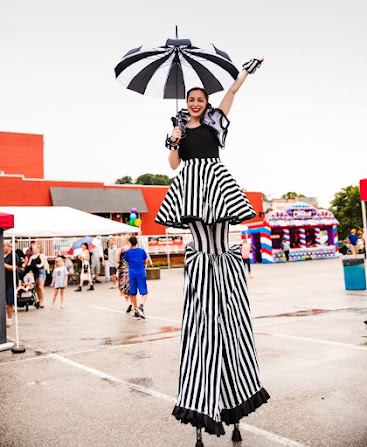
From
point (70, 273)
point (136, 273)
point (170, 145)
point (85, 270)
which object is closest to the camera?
point (170, 145)

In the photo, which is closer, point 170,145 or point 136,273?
point 170,145

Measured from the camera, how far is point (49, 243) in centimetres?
2367

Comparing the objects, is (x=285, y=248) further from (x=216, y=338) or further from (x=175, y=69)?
(x=216, y=338)

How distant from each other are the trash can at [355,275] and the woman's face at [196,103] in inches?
419

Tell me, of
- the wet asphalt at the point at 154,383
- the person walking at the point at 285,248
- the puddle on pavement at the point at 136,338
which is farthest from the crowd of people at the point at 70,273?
the person walking at the point at 285,248

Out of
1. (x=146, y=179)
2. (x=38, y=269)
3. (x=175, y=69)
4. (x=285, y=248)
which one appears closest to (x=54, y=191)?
(x=285, y=248)

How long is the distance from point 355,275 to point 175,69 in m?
10.7

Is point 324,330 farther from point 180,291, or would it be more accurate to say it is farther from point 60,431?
point 180,291

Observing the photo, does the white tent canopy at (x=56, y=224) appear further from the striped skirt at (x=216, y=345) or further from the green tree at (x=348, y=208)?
the green tree at (x=348, y=208)

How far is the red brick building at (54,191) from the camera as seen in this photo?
33.2m

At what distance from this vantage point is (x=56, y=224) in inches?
677

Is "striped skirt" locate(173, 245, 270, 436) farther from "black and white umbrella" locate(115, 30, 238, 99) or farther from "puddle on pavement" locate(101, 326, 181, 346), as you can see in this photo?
"puddle on pavement" locate(101, 326, 181, 346)

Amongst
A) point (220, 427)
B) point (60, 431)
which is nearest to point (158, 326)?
point (60, 431)

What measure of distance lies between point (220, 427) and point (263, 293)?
11066mm
